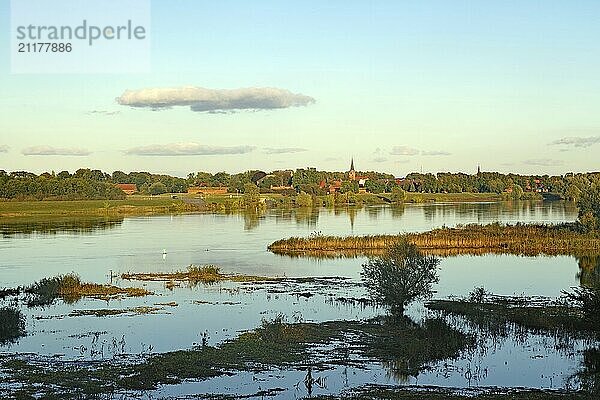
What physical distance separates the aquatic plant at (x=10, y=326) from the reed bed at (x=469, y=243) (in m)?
26.6

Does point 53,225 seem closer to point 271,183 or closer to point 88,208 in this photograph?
point 88,208

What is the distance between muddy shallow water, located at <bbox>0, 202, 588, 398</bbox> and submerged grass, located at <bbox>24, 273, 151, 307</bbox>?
98 centimetres

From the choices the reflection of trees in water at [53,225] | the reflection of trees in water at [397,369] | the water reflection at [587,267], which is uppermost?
the reflection of trees in water at [53,225]

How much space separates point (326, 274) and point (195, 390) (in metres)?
22.1

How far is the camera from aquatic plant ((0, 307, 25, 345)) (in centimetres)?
2109

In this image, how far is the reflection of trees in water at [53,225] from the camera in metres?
66.8

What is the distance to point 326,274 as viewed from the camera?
123 ft

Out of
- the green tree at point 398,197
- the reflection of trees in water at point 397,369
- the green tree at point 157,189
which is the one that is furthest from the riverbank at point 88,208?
the reflection of trees in water at point 397,369

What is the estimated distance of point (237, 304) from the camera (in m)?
27.9

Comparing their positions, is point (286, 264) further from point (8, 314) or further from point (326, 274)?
point (8, 314)

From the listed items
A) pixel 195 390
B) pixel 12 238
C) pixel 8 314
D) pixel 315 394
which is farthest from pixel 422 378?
pixel 12 238

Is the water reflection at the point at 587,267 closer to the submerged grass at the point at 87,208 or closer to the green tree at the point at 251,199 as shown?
the submerged grass at the point at 87,208

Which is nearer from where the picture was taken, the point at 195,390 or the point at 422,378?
the point at 195,390

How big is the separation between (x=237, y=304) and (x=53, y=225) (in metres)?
53.4
